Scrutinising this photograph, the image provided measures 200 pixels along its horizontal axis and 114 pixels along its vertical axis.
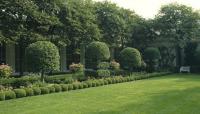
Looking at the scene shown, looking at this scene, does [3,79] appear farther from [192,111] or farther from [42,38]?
[192,111]

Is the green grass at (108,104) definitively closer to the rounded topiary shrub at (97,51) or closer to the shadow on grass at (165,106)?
the shadow on grass at (165,106)

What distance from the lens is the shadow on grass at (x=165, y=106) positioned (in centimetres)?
1214

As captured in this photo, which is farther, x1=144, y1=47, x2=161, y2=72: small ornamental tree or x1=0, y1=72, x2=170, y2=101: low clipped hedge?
x1=144, y1=47, x2=161, y2=72: small ornamental tree

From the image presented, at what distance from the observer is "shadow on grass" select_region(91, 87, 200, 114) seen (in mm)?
12141

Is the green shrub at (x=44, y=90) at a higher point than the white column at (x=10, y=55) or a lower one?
lower

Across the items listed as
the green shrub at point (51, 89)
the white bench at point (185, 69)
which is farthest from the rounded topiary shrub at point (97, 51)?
the white bench at point (185, 69)

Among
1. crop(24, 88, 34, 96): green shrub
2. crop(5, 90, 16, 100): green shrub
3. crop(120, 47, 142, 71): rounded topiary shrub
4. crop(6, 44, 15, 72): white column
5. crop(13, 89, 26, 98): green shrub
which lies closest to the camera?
crop(5, 90, 16, 100): green shrub

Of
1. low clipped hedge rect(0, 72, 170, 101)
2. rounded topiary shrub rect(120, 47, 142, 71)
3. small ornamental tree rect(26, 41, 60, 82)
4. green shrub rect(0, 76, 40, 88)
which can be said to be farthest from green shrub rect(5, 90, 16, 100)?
rounded topiary shrub rect(120, 47, 142, 71)

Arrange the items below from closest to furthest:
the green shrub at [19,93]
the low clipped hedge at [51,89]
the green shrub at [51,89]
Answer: the low clipped hedge at [51,89] → the green shrub at [19,93] → the green shrub at [51,89]

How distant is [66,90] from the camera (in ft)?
64.7

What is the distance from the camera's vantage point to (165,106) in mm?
13195

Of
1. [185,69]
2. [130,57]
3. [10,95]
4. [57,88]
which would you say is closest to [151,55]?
[185,69]

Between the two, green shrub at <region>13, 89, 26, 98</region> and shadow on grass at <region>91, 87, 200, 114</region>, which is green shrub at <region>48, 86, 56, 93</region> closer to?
green shrub at <region>13, 89, 26, 98</region>

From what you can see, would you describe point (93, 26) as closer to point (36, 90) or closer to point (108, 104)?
point (36, 90)
